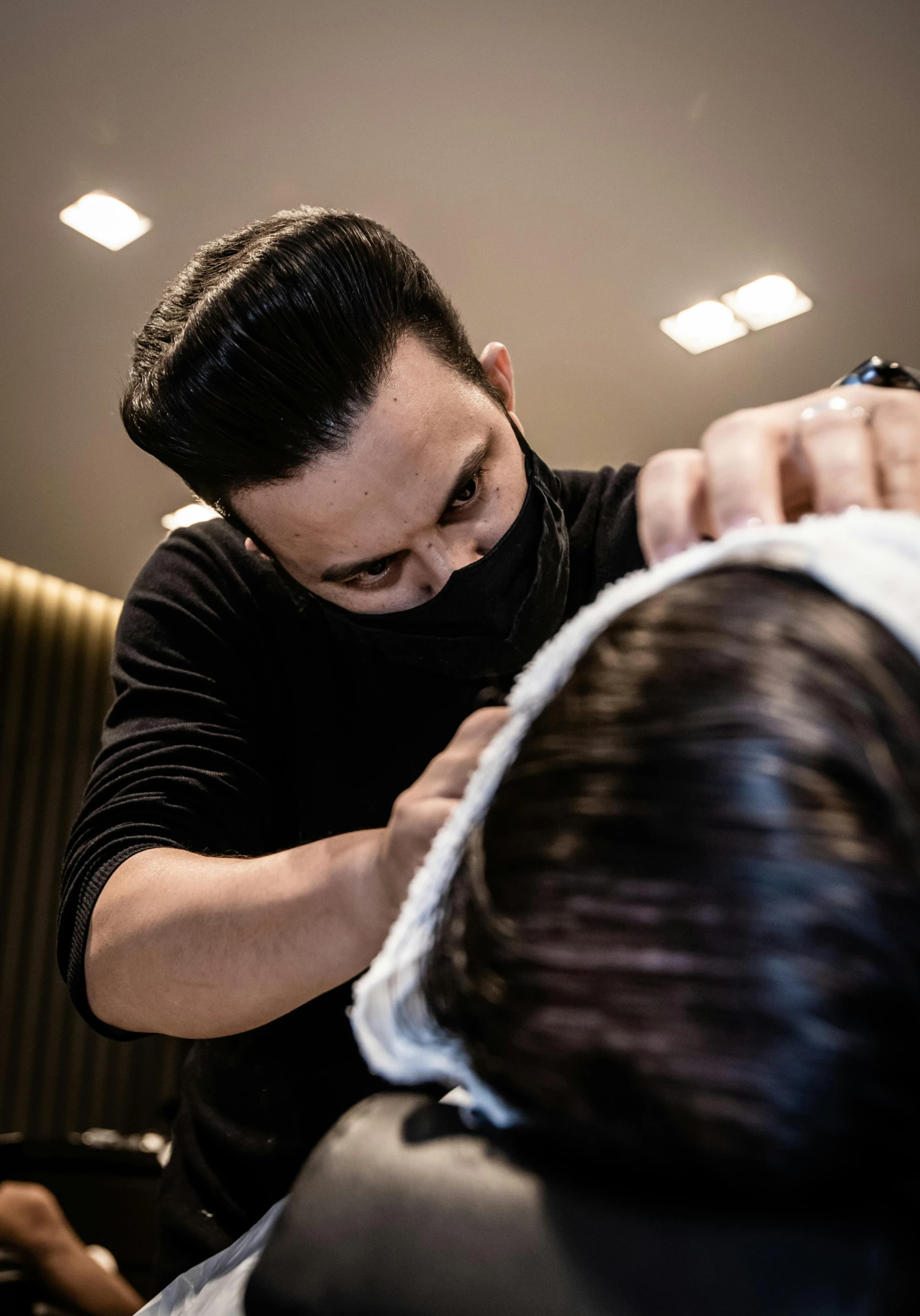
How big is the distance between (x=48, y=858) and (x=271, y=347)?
5139 millimetres

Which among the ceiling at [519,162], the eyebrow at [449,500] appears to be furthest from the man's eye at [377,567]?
the ceiling at [519,162]

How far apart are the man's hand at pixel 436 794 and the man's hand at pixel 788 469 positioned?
0.52 feet

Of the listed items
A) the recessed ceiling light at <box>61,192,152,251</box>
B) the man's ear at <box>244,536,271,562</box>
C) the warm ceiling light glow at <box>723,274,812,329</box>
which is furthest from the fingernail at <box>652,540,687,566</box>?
the warm ceiling light glow at <box>723,274,812,329</box>

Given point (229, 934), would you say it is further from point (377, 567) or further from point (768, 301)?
point (768, 301)

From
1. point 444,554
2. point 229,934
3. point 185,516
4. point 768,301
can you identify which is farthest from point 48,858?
point 229,934

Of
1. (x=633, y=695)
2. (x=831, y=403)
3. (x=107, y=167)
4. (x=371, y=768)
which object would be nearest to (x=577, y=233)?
(x=107, y=167)

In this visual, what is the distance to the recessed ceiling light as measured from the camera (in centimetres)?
296

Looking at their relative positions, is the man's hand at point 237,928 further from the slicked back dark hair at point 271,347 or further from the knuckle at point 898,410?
the slicked back dark hair at point 271,347

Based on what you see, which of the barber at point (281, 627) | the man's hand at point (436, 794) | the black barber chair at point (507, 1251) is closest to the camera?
the black barber chair at point (507, 1251)

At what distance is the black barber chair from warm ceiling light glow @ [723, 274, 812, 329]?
11.0 ft

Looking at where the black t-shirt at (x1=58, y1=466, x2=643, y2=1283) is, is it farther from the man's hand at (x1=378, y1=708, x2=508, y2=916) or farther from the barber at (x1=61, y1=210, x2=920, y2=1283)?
the man's hand at (x1=378, y1=708, x2=508, y2=916)

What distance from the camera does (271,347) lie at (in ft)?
3.52

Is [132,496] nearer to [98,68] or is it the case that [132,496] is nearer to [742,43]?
[98,68]

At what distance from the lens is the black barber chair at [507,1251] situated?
0.28m
